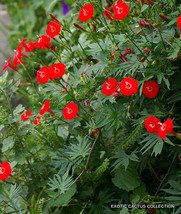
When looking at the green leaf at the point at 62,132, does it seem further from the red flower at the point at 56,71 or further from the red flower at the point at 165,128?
the red flower at the point at 165,128

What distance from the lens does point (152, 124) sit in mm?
1397

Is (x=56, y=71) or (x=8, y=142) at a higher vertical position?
(x=56, y=71)

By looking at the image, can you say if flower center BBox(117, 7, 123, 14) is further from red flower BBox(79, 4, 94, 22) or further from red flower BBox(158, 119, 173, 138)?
red flower BBox(158, 119, 173, 138)

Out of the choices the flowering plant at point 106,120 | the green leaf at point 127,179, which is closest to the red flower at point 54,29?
the flowering plant at point 106,120

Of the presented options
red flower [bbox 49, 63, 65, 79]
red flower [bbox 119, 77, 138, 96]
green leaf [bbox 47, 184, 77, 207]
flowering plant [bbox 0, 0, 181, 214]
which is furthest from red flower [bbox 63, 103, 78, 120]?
green leaf [bbox 47, 184, 77, 207]

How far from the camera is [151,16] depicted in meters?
1.57

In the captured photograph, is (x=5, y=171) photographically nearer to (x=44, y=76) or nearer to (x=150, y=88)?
(x=44, y=76)

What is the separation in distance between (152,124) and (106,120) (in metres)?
0.25

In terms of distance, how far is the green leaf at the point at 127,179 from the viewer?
1.69 m

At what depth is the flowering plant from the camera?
58.2 inches

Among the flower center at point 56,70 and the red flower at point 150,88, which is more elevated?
the flower center at point 56,70

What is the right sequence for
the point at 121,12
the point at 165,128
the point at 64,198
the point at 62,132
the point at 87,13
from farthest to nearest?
1. the point at 62,132
2. the point at 64,198
3. the point at 87,13
4. the point at 121,12
5. the point at 165,128

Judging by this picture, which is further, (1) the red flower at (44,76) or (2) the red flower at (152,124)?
(1) the red flower at (44,76)

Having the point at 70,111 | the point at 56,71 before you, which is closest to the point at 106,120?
the point at 70,111
